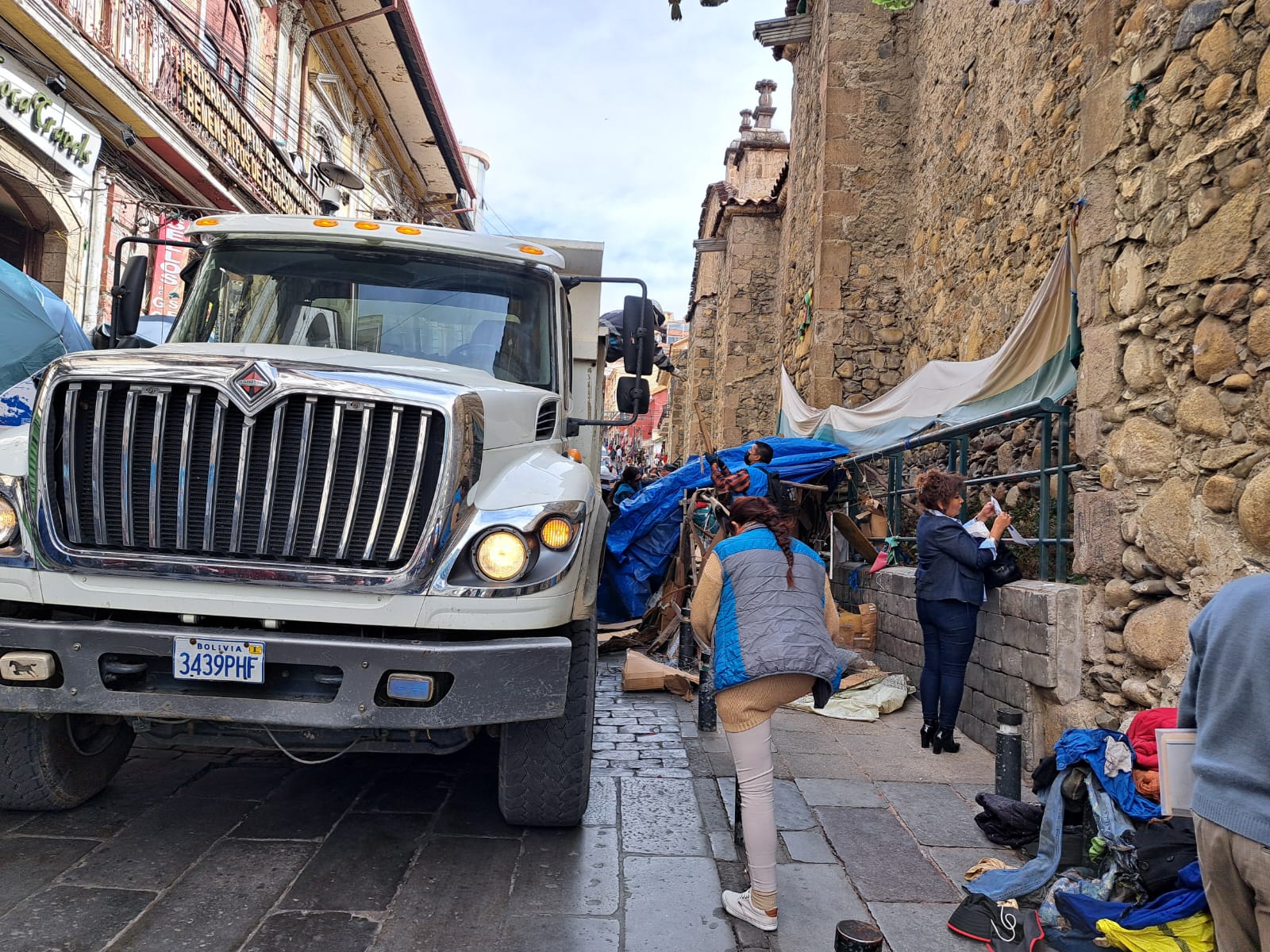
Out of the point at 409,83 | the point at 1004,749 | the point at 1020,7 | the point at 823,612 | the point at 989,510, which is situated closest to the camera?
the point at 823,612

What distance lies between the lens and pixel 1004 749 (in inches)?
165

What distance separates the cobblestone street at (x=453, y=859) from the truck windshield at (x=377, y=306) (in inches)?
84.1

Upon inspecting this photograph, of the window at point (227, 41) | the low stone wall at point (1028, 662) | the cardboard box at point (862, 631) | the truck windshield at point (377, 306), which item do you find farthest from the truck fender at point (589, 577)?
the window at point (227, 41)

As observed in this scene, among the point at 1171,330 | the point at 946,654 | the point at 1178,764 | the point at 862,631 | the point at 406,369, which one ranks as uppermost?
the point at 1171,330

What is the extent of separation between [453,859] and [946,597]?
3.21 meters

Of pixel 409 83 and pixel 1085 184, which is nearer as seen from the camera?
pixel 1085 184

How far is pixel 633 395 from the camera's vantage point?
504 centimetres

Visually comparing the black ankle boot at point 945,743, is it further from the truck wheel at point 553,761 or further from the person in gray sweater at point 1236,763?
the person in gray sweater at point 1236,763

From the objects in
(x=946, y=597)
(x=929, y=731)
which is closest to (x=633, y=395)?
(x=946, y=597)

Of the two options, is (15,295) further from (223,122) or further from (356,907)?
(223,122)

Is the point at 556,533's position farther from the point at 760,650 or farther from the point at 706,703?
the point at 706,703

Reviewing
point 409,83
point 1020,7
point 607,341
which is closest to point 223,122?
point 409,83

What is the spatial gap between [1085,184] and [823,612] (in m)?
3.10

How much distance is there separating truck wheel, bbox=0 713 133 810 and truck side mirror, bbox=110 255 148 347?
2069mm
